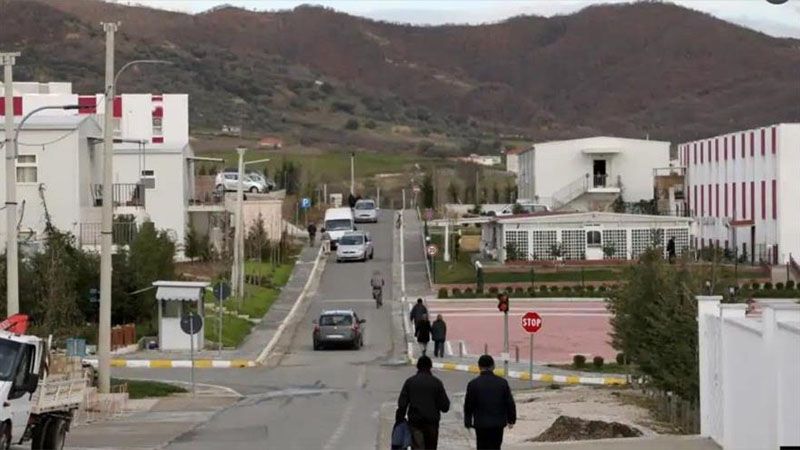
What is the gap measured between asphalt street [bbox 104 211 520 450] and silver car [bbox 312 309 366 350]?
14.7 inches

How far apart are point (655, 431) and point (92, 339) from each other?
90.5ft

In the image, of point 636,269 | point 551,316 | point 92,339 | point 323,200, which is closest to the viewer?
point 636,269

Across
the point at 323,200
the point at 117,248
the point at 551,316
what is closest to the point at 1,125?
the point at 117,248

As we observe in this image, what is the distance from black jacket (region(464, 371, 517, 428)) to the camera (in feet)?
68.5

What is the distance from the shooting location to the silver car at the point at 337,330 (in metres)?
58.3

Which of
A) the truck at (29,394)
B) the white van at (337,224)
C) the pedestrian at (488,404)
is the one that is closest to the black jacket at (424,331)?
the truck at (29,394)

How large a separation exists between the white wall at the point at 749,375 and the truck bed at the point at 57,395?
10099 millimetres

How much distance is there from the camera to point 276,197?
101m

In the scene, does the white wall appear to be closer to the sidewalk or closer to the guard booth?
the sidewalk

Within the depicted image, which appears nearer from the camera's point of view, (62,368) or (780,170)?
(62,368)

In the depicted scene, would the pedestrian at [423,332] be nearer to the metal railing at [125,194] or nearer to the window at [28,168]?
the window at [28,168]

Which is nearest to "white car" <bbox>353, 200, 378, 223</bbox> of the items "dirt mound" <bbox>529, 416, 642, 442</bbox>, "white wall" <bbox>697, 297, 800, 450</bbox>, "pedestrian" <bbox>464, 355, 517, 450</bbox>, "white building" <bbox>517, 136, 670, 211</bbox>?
"white building" <bbox>517, 136, 670, 211</bbox>

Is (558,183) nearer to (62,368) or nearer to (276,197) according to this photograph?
(276,197)

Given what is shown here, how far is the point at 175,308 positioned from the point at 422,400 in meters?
34.7
